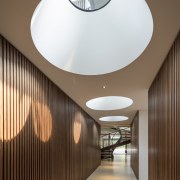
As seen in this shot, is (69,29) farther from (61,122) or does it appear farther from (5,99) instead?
(61,122)

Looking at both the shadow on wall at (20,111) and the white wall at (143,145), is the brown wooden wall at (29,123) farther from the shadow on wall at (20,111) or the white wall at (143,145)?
the white wall at (143,145)

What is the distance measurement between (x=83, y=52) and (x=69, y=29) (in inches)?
24.8

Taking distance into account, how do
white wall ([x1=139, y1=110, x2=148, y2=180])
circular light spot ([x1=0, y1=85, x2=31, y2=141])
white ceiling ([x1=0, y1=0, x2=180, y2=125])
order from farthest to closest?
white wall ([x1=139, y1=110, x2=148, y2=180]) → circular light spot ([x1=0, y1=85, x2=31, y2=141]) → white ceiling ([x1=0, y1=0, x2=180, y2=125])

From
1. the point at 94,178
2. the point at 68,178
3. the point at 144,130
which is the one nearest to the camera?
the point at 68,178

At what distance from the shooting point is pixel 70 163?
7668 mm

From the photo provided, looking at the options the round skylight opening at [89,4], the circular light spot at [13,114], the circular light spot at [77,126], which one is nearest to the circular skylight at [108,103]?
the circular light spot at [77,126]

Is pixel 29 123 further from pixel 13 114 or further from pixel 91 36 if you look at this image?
pixel 91 36

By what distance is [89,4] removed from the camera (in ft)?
15.2

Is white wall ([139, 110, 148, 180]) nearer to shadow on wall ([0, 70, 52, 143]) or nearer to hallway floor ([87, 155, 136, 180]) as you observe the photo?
hallway floor ([87, 155, 136, 180])

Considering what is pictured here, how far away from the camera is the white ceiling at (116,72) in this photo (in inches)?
110

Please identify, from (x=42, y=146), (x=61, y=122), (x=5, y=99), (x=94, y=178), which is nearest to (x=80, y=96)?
(x=61, y=122)

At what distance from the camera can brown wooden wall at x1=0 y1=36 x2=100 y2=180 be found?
11.3ft

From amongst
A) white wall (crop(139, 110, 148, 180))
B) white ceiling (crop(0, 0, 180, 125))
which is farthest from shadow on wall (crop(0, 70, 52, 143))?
white wall (crop(139, 110, 148, 180))

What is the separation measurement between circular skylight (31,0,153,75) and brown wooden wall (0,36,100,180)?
69cm
